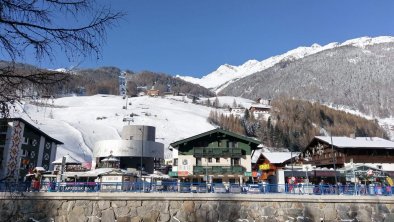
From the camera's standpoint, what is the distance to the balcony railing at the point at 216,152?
49906 millimetres

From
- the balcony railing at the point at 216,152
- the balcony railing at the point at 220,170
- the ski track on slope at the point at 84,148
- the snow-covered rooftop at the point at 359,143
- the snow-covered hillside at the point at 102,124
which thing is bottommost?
the balcony railing at the point at 220,170

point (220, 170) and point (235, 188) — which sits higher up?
point (220, 170)

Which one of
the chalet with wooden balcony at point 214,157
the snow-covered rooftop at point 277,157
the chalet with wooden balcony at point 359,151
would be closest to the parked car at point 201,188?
the chalet with wooden balcony at point 214,157

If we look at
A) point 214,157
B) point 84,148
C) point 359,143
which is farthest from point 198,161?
point 84,148

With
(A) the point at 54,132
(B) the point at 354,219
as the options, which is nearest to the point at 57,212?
(B) the point at 354,219

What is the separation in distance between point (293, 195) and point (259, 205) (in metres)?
2.80

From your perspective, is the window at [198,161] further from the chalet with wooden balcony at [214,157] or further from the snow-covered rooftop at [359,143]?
the snow-covered rooftop at [359,143]

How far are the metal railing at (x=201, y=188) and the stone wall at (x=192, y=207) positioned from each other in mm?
Answer: 1336

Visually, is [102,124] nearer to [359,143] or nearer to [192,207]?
[359,143]

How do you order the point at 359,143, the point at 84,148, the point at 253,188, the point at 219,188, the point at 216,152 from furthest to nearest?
the point at 84,148 → the point at 359,143 → the point at 216,152 → the point at 253,188 → the point at 219,188

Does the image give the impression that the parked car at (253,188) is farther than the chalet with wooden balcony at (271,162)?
No

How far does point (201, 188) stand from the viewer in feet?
93.8

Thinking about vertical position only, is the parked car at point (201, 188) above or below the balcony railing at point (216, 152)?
below

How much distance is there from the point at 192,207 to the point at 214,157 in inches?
971
